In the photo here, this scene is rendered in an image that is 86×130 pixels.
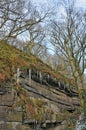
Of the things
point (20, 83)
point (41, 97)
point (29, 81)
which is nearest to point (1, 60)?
point (20, 83)

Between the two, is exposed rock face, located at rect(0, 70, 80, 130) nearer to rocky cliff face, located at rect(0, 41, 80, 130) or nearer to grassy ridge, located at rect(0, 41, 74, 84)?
rocky cliff face, located at rect(0, 41, 80, 130)

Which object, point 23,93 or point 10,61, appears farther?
point 10,61

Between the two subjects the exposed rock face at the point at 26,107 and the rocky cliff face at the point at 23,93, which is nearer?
the exposed rock face at the point at 26,107

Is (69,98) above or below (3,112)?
above

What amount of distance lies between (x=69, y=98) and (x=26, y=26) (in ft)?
22.9

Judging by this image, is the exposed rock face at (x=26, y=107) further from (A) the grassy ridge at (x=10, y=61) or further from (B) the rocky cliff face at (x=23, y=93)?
(A) the grassy ridge at (x=10, y=61)

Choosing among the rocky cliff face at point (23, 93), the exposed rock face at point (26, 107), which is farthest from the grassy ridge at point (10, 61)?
the exposed rock face at point (26, 107)

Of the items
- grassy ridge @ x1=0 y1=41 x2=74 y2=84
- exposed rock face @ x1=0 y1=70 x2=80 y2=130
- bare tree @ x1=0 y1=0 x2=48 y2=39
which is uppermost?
bare tree @ x1=0 y1=0 x2=48 y2=39

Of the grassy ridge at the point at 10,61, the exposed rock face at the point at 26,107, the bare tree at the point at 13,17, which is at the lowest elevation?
the exposed rock face at the point at 26,107

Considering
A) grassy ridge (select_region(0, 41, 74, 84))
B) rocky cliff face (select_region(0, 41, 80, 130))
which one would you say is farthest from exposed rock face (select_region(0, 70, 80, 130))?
grassy ridge (select_region(0, 41, 74, 84))

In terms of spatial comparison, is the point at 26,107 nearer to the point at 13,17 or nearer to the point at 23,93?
the point at 23,93

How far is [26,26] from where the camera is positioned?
14.2m

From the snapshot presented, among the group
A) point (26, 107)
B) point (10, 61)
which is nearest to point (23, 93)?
point (26, 107)

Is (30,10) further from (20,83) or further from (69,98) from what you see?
(69,98)
